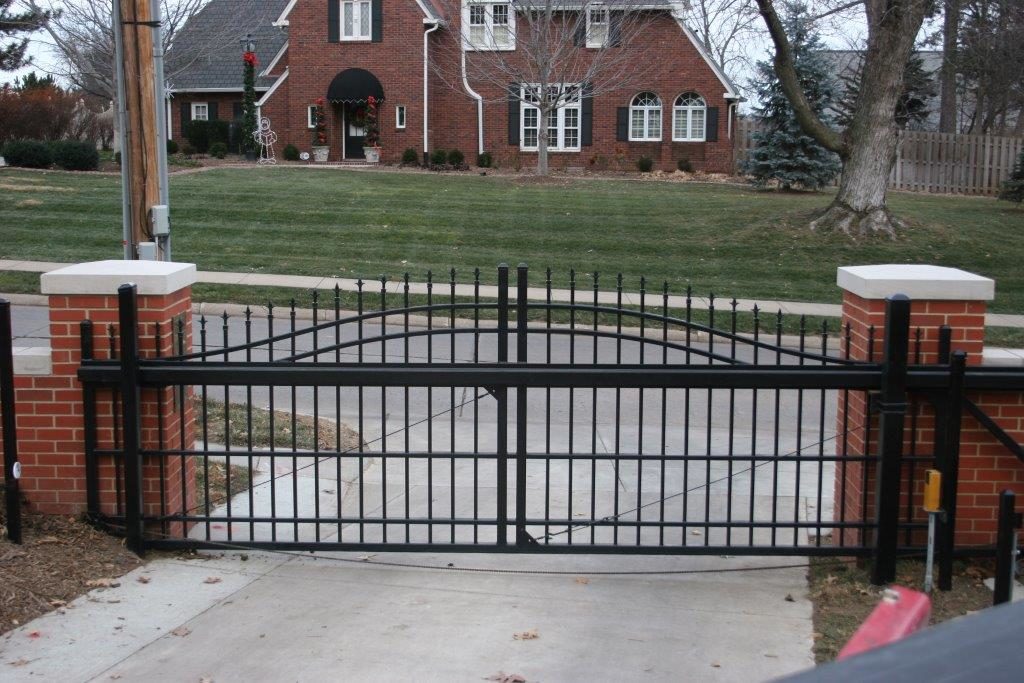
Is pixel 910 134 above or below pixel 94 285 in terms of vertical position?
above

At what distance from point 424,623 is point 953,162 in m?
33.8

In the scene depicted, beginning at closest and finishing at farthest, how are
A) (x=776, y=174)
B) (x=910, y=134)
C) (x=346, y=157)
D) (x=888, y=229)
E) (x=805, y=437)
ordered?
(x=805, y=437)
(x=888, y=229)
(x=776, y=174)
(x=910, y=134)
(x=346, y=157)

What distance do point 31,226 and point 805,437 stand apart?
56.3 ft

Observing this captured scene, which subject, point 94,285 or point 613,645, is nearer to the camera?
point 613,645

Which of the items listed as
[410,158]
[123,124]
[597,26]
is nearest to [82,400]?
[123,124]

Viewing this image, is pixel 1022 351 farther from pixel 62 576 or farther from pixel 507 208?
pixel 507 208

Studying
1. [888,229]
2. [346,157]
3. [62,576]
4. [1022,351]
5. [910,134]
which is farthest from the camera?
[346,157]

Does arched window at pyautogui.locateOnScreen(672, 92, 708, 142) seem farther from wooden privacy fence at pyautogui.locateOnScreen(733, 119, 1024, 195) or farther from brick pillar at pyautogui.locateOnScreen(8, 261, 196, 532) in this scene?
brick pillar at pyautogui.locateOnScreen(8, 261, 196, 532)

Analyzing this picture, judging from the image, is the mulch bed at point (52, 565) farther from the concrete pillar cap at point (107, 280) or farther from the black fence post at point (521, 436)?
the black fence post at point (521, 436)

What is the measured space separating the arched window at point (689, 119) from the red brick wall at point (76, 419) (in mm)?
33762

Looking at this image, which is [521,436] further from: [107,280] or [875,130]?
[875,130]

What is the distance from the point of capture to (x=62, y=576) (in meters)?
6.23

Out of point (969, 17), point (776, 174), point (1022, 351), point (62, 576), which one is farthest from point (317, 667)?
point (969, 17)

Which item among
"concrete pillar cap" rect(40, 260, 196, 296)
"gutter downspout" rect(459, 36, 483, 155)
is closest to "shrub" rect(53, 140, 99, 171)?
"gutter downspout" rect(459, 36, 483, 155)
